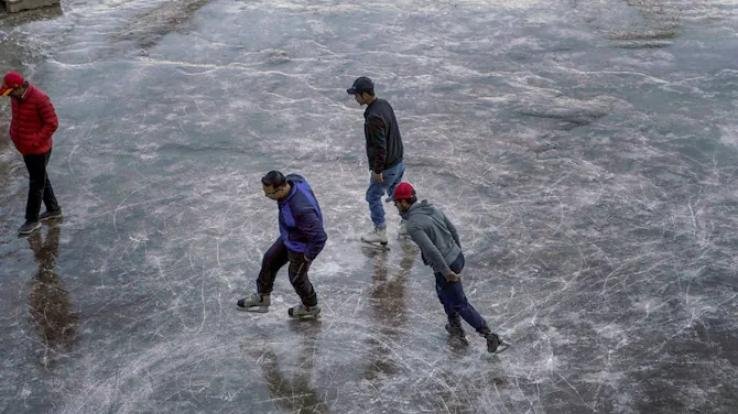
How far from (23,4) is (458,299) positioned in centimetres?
1289

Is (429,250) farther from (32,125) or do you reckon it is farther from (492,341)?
(32,125)

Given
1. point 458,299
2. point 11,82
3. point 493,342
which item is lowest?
point 493,342

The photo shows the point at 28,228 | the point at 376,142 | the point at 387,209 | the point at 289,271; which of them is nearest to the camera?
the point at 289,271

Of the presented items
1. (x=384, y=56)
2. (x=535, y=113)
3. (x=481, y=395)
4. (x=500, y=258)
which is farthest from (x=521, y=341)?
(x=384, y=56)

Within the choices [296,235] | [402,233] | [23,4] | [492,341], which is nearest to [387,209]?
[402,233]

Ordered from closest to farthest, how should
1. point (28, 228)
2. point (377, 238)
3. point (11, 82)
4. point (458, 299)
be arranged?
1. point (458, 299)
2. point (11, 82)
3. point (377, 238)
4. point (28, 228)

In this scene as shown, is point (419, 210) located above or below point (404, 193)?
below

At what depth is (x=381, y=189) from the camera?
29.2 ft

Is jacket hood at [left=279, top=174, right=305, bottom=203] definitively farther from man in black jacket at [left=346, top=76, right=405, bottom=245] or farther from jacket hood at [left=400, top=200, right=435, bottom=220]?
man in black jacket at [left=346, top=76, right=405, bottom=245]

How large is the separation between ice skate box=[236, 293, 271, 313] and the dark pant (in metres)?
1.77

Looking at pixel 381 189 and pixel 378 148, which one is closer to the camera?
pixel 378 148

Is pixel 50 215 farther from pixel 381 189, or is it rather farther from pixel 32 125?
pixel 381 189

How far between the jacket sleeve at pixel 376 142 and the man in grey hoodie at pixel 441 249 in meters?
1.33

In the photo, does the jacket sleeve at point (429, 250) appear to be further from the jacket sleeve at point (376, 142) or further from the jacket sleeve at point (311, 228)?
the jacket sleeve at point (376, 142)
